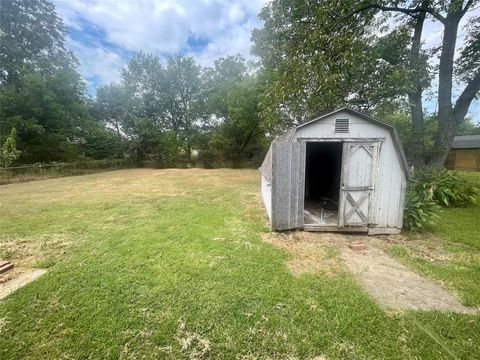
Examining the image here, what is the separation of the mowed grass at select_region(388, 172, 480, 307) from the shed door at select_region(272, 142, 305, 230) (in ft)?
6.53

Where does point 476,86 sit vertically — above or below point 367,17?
below

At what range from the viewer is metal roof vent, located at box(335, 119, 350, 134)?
4634 millimetres

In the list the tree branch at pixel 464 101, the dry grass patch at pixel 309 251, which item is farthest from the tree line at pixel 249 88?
the dry grass patch at pixel 309 251

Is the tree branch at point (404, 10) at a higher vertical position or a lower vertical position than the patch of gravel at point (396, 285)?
higher

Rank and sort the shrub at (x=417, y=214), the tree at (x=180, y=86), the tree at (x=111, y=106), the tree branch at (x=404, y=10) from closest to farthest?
the shrub at (x=417, y=214)
the tree branch at (x=404, y=10)
the tree at (x=111, y=106)
the tree at (x=180, y=86)

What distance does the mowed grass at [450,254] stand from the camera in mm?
3069

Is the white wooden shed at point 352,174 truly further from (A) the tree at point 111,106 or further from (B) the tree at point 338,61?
(A) the tree at point 111,106

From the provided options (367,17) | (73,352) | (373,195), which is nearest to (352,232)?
(373,195)

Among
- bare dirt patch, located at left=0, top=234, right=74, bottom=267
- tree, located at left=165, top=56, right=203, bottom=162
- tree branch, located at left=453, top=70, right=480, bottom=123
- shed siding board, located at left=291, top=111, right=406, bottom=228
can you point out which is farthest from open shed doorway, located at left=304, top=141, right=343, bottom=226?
tree, located at left=165, top=56, right=203, bottom=162

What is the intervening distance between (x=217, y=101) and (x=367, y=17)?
20118 mm

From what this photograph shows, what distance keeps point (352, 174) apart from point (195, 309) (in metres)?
4.14

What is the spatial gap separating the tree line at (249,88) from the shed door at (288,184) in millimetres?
3798

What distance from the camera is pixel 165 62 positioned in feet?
115

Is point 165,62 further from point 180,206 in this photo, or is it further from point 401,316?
point 401,316
